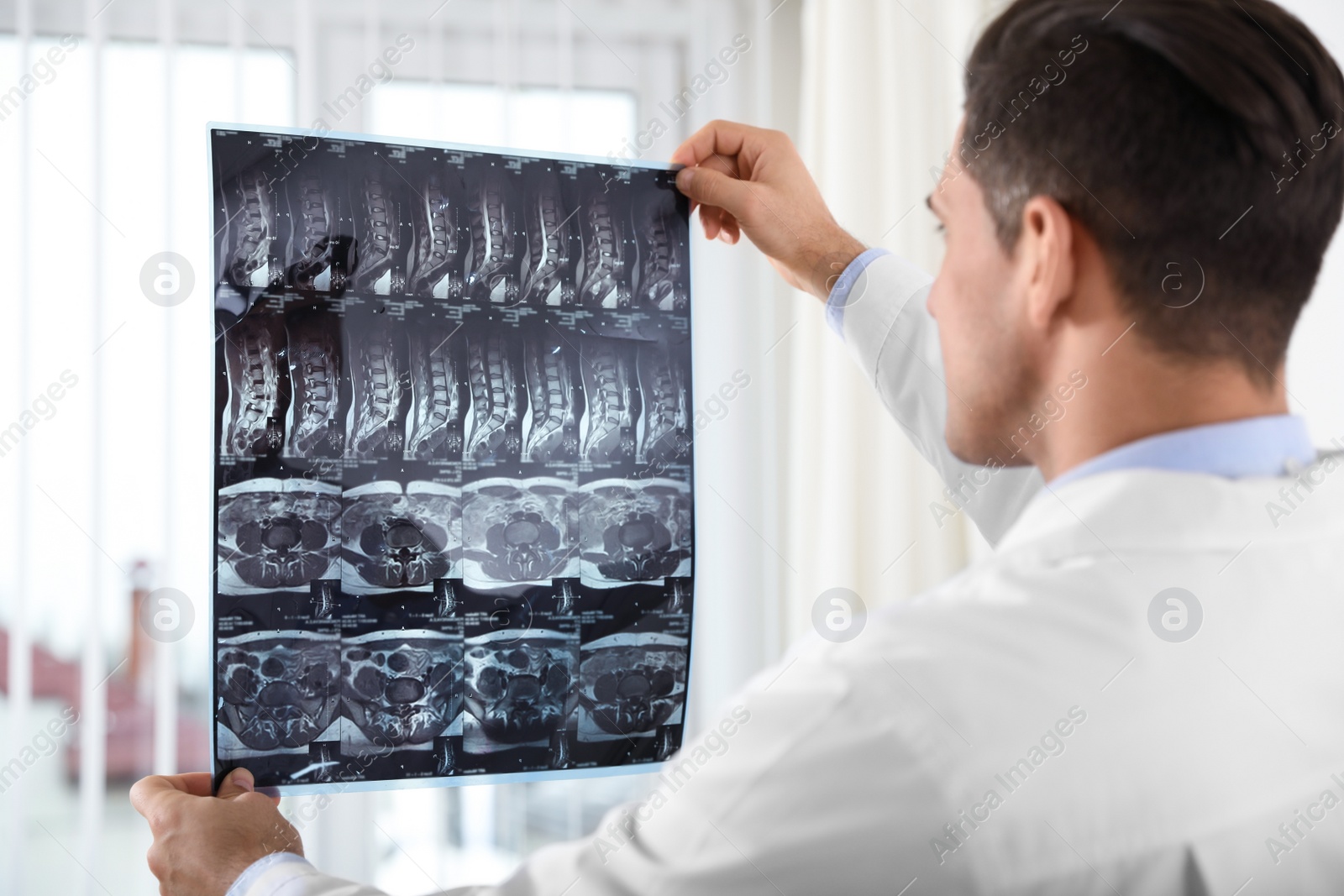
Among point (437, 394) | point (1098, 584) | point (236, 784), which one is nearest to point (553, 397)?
point (437, 394)

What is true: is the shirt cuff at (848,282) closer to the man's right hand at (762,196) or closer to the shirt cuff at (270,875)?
the man's right hand at (762,196)

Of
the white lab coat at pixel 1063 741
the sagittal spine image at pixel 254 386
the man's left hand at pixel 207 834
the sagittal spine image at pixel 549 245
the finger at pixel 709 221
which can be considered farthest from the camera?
the finger at pixel 709 221

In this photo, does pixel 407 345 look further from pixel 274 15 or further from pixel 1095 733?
pixel 274 15

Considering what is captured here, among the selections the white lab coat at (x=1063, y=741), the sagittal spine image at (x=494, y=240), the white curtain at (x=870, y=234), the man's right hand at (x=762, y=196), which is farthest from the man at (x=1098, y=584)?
the white curtain at (x=870, y=234)

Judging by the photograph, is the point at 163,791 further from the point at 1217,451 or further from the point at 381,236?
the point at 1217,451

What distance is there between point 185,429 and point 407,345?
3.06ft

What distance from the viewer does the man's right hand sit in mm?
1134

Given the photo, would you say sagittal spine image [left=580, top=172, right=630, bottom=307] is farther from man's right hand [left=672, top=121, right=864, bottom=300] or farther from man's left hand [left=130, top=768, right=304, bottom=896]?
man's left hand [left=130, top=768, right=304, bottom=896]

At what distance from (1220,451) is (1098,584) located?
15cm

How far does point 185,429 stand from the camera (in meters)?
1.73

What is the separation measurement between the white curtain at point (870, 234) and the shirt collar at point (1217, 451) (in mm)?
1179

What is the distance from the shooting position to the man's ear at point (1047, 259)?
2.38ft

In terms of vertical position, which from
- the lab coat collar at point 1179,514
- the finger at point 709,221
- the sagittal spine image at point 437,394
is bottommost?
the lab coat collar at point 1179,514

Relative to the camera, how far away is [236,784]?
944mm
